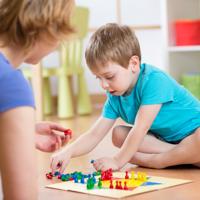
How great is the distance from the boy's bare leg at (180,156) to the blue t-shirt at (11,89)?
0.67 metres

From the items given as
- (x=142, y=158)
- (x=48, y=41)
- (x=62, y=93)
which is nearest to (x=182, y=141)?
(x=142, y=158)

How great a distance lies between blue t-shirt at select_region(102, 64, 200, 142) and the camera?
4.89 ft

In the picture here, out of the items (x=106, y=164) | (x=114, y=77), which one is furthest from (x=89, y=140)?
(x=114, y=77)

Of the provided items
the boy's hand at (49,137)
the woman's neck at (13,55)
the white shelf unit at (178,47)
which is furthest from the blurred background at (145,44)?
the woman's neck at (13,55)

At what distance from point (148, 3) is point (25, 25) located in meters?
2.85

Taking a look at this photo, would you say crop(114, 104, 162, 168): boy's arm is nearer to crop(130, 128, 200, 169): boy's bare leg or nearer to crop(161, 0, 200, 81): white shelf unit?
crop(130, 128, 200, 169): boy's bare leg

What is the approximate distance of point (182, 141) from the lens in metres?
1.53

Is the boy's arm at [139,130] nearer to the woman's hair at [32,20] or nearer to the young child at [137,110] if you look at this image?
the young child at [137,110]

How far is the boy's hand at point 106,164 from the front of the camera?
1491 mm

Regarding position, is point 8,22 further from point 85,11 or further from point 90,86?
point 90,86

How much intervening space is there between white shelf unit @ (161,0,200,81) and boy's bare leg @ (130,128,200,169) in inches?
56.0

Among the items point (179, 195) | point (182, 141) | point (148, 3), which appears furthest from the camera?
point (148, 3)

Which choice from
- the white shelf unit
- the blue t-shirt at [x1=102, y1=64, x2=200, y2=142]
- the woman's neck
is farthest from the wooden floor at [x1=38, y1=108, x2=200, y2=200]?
the white shelf unit

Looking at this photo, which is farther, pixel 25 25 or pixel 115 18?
pixel 115 18
